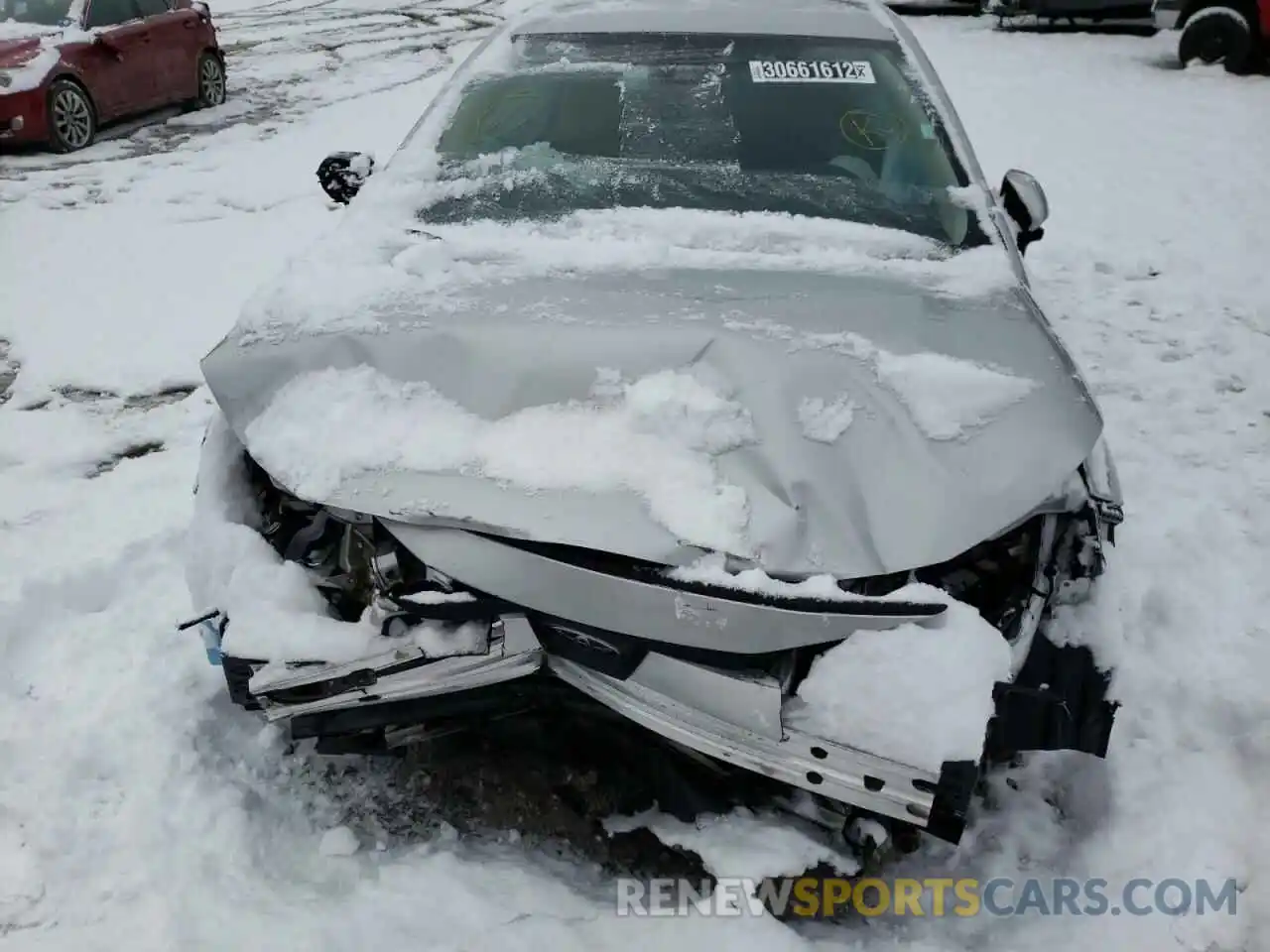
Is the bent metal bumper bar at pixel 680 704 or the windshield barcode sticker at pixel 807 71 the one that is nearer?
the bent metal bumper bar at pixel 680 704

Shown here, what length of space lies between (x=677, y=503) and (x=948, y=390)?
67cm

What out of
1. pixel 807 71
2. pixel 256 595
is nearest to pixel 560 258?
pixel 256 595

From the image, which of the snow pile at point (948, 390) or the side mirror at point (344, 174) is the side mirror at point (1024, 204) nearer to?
the snow pile at point (948, 390)

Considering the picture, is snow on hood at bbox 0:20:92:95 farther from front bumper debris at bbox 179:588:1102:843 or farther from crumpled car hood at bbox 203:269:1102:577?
front bumper debris at bbox 179:588:1102:843

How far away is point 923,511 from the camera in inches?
78.4

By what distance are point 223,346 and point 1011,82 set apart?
34.5 feet

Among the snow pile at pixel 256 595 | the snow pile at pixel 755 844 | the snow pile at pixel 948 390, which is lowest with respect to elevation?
the snow pile at pixel 755 844

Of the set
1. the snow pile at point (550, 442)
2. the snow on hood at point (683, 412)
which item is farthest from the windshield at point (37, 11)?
the snow pile at point (550, 442)

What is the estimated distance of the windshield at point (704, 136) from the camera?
297 centimetres

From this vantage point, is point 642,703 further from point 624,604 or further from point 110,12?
point 110,12

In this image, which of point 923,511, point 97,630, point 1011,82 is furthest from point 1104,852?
point 1011,82

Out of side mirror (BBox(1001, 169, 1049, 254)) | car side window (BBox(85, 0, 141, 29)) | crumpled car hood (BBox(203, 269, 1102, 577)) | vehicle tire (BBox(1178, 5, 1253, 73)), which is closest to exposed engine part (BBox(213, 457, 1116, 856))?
crumpled car hood (BBox(203, 269, 1102, 577))

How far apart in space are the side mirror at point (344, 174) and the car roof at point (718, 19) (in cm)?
76

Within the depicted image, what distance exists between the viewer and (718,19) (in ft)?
11.6
